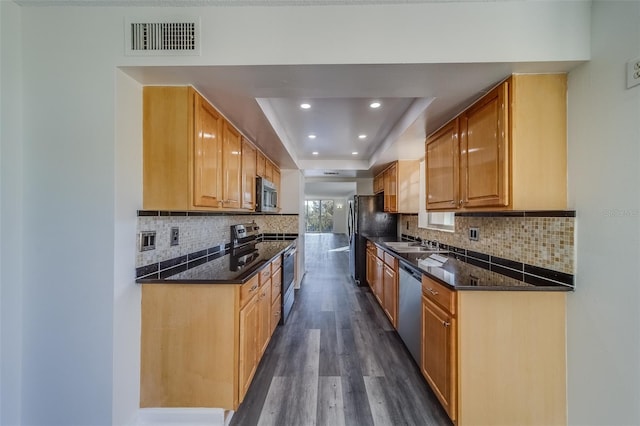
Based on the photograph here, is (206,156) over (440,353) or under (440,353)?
over

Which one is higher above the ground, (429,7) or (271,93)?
(429,7)

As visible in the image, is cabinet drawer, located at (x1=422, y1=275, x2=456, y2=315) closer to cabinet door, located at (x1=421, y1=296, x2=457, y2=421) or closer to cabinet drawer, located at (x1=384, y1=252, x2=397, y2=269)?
cabinet door, located at (x1=421, y1=296, x2=457, y2=421)

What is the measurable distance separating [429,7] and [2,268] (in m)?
2.63

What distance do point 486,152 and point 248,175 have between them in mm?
2083

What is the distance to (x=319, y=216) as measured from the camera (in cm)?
1484

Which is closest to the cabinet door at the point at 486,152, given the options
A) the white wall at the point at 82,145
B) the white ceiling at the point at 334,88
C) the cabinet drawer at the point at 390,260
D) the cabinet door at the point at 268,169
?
the white ceiling at the point at 334,88

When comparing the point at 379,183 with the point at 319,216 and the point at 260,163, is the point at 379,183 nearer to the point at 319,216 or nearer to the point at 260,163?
the point at 260,163

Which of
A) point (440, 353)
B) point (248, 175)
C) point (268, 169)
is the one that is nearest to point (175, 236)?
point (248, 175)

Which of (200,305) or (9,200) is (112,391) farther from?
(9,200)

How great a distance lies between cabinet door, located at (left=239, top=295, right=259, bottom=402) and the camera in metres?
1.68

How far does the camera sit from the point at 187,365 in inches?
63.7

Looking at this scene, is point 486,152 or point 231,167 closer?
point 486,152

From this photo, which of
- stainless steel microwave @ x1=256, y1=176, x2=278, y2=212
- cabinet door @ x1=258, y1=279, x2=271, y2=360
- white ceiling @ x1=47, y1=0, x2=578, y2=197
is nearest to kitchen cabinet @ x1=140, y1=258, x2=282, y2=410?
cabinet door @ x1=258, y1=279, x2=271, y2=360

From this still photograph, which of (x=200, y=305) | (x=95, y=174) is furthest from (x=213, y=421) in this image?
(x=95, y=174)
